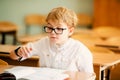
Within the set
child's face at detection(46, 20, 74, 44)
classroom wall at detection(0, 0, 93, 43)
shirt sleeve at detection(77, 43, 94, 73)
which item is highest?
classroom wall at detection(0, 0, 93, 43)

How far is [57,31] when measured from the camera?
2.52m

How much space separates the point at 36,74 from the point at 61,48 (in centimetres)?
46

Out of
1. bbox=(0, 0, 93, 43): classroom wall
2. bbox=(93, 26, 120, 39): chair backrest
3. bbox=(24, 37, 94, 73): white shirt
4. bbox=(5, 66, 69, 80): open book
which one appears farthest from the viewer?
bbox=(0, 0, 93, 43): classroom wall

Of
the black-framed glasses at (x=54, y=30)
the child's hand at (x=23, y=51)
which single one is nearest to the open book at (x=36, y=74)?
the child's hand at (x=23, y=51)

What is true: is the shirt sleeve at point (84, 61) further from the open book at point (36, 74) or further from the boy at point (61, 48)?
the open book at point (36, 74)

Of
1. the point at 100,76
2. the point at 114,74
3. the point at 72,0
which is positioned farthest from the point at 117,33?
the point at 100,76

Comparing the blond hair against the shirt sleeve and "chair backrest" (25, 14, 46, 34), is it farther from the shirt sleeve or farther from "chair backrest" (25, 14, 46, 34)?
"chair backrest" (25, 14, 46, 34)

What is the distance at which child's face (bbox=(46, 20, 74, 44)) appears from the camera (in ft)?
8.20

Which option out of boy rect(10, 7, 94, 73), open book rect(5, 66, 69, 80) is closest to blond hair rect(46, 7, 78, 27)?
boy rect(10, 7, 94, 73)

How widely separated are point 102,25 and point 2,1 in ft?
9.04

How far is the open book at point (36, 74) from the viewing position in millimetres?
2162

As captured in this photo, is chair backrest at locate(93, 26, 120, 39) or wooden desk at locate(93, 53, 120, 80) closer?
wooden desk at locate(93, 53, 120, 80)

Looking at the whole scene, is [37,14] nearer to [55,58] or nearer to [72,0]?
[72,0]

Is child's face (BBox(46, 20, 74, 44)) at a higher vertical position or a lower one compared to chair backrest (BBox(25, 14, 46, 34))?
lower
